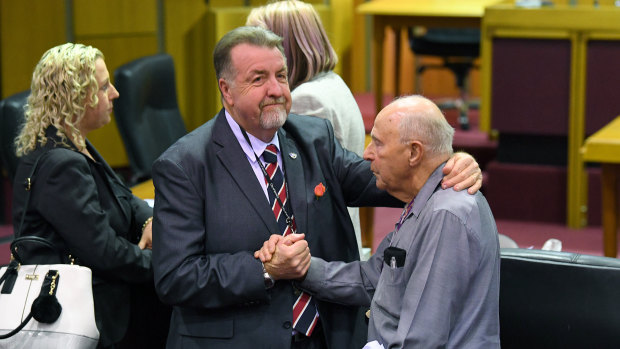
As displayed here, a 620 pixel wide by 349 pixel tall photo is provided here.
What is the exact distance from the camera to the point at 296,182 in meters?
2.36

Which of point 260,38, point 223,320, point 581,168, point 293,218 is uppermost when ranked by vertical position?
point 260,38

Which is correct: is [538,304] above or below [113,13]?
below

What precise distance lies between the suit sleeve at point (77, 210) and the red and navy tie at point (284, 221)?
53cm

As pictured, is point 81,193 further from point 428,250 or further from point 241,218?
point 428,250

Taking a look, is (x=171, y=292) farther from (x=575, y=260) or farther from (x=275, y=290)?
(x=575, y=260)

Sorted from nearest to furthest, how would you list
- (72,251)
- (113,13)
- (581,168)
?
(72,251), (581,168), (113,13)

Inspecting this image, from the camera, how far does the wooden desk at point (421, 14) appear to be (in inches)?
253

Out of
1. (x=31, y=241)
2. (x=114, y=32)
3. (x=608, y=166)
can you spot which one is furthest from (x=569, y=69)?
(x=31, y=241)

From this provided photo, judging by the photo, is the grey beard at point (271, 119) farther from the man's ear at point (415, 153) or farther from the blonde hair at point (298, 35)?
the blonde hair at point (298, 35)

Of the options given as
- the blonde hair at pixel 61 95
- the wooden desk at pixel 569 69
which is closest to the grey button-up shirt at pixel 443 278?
the blonde hair at pixel 61 95

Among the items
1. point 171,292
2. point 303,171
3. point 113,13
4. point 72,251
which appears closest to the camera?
point 171,292

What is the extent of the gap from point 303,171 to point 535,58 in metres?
3.34

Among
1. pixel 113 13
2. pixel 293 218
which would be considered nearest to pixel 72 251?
pixel 293 218

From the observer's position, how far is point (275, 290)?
7.54 ft
